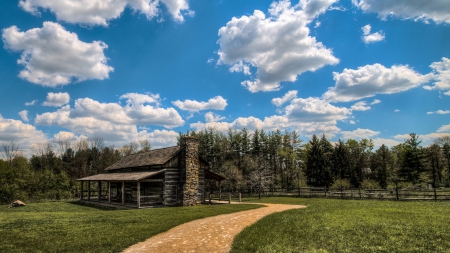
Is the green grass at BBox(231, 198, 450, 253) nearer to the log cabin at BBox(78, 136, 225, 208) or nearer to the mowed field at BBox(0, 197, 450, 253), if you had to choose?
the mowed field at BBox(0, 197, 450, 253)

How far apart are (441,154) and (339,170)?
76.8 feet

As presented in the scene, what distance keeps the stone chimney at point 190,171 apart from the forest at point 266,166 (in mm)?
13554

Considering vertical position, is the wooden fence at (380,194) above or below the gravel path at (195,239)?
below

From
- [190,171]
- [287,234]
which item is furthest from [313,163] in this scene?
[287,234]

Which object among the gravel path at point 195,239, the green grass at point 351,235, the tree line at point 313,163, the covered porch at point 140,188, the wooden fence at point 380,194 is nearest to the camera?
the green grass at point 351,235

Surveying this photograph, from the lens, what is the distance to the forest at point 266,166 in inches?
1470

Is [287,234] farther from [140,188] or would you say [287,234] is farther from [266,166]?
[266,166]

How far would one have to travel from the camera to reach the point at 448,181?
131 ft

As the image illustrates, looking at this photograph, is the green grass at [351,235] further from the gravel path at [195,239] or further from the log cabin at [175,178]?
the log cabin at [175,178]

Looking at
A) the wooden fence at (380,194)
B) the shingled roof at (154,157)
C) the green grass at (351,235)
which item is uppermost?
the shingled roof at (154,157)

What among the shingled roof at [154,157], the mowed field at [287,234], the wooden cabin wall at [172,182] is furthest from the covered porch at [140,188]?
the mowed field at [287,234]

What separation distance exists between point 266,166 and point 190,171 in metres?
22.9

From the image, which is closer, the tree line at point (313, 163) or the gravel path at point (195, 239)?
the gravel path at point (195, 239)

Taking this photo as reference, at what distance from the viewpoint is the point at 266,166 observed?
45344 millimetres
